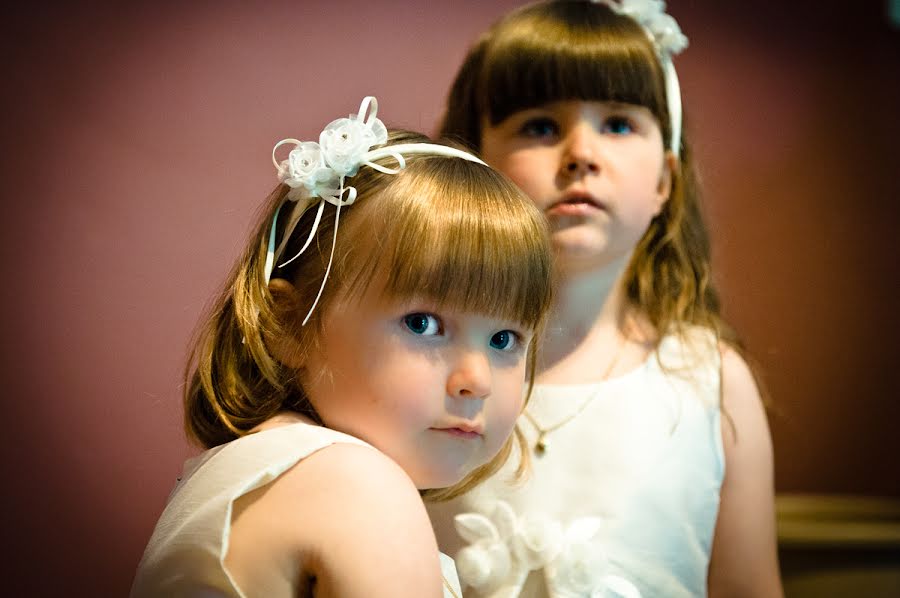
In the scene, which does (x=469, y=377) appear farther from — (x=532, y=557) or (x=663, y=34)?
(x=663, y=34)

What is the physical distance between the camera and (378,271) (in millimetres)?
840

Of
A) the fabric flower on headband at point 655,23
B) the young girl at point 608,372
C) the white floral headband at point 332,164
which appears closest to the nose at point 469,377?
the white floral headband at point 332,164

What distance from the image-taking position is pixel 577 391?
1215 mm

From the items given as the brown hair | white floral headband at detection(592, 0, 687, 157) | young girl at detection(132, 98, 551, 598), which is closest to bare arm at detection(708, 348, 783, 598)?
A: the brown hair

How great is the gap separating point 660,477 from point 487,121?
0.49 meters

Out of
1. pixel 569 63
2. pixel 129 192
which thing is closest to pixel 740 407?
pixel 569 63

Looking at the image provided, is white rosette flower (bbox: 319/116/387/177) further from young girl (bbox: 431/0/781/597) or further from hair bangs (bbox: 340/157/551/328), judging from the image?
young girl (bbox: 431/0/781/597)

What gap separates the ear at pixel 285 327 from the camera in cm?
89

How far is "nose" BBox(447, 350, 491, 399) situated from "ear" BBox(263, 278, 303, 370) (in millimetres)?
145

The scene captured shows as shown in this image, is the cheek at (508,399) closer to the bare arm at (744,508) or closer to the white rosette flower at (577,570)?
the white rosette flower at (577,570)

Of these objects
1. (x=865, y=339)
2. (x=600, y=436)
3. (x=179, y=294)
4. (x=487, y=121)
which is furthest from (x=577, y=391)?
(x=865, y=339)

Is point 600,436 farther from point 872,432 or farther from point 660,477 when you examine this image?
point 872,432

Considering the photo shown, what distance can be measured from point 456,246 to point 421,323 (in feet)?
0.24

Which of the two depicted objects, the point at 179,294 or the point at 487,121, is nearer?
the point at 487,121
